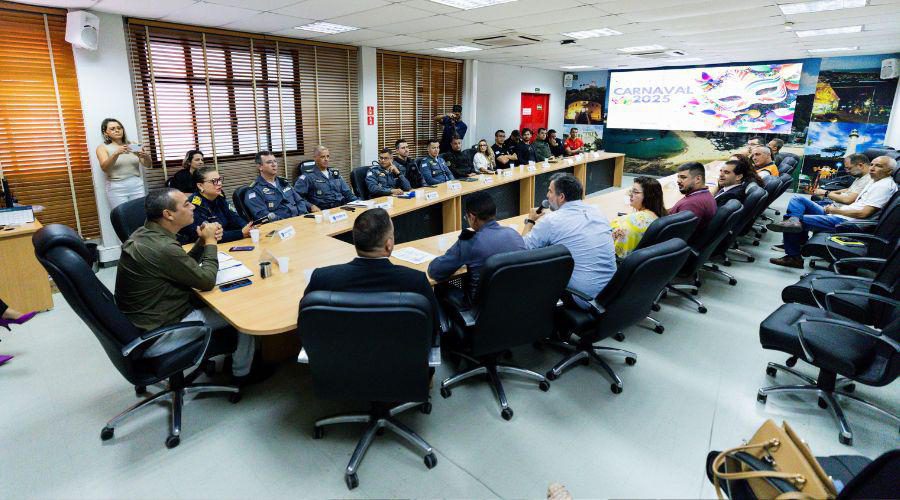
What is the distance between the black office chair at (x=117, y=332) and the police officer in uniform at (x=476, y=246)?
3.80 feet

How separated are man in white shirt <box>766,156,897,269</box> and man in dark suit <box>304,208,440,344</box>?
4561mm

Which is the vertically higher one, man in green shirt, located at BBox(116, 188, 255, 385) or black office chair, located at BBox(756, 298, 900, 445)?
man in green shirt, located at BBox(116, 188, 255, 385)

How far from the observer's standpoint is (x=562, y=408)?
2.39 meters

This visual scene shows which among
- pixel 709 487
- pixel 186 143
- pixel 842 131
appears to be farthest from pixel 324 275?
pixel 842 131

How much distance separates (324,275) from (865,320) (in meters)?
2.97

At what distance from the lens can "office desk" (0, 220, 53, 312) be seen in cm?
331

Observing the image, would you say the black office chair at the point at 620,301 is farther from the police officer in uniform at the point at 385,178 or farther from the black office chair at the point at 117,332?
the police officer in uniform at the point at 385,178

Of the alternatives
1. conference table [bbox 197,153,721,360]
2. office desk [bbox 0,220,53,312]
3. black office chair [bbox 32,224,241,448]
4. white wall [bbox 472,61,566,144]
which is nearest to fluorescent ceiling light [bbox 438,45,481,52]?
white wall [bbox 472,61,566,144]

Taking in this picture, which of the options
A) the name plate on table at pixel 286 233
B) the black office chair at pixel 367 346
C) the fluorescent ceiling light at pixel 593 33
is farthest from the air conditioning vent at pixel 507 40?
the black office chair at pixel 367 346

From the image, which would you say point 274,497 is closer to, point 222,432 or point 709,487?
point 222,432

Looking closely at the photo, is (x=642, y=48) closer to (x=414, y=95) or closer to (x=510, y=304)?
(x=414, y=95)

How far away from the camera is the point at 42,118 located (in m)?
4.26

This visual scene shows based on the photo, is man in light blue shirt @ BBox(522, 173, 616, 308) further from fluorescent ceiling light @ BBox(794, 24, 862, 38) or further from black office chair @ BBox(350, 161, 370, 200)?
fluorescent ceiling light @ BBox(794, 24, 862, 38)

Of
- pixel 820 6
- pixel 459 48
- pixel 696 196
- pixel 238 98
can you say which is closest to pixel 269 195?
pixel 238 98
